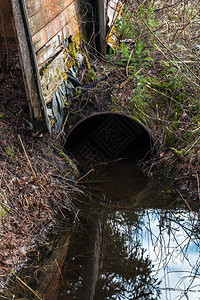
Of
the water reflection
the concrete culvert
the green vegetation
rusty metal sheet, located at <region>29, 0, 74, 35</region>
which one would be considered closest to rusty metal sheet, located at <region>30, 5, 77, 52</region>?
rusty metal sheet, located at <region>29, 0, 74, 35</region>

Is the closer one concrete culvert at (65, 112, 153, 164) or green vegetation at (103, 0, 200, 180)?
green vegetation at (103, 0, 200, 180)

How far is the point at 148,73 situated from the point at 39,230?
3.17 meters

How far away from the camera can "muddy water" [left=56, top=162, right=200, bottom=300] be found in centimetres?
330

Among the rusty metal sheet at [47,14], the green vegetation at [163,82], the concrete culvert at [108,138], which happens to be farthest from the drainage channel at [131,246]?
the rusty metal sheet at [47,14]

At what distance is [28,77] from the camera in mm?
4148

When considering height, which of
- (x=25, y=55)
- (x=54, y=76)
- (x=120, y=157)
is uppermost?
(x=25, y=55)

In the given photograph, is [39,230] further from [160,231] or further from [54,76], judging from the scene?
[54,76]

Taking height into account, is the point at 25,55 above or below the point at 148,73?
above

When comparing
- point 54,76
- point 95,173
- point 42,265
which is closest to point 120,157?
point 95,173

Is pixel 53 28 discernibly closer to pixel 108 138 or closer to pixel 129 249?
pixel 108 138

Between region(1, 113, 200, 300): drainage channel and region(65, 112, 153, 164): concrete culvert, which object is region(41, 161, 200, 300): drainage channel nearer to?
region(1, 113, 200, 300): drainage channel

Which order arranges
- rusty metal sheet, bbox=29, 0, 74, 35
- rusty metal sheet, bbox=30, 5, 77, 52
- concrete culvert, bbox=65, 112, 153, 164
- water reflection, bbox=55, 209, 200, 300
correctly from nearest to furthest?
water reflection, bbox=55, 209, 200, 300 < rusty metal sheet, bbox=29, 0, 74, 35 < rusty metal sheet, bbox=30, 5, 77, 52 < concrete culvert, bbox=65, 112, 153, 164

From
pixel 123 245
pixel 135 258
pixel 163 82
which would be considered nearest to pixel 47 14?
pixel 163 82

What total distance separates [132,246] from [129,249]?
74 millimetres
